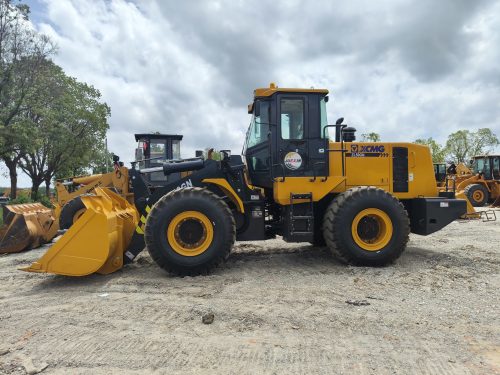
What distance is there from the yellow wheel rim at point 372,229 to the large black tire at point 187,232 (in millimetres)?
2029

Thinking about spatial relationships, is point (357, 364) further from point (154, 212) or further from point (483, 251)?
point (483, 251)

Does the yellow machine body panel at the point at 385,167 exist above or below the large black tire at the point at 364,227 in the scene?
above

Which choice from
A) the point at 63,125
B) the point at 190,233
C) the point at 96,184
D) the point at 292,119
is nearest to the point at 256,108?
the point at 292,119

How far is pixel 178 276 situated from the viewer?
6.02m

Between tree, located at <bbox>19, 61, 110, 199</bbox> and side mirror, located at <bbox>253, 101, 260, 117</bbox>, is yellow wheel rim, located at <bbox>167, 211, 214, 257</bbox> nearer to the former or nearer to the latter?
side mirror, located at <bbox>253, 101, 260, 117</bbox>

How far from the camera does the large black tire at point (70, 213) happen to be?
9.80 meters

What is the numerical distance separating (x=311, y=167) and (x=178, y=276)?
2760mm

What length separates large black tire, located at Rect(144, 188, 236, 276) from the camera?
5965mm

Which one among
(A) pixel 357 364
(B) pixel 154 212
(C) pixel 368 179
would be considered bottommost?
(A) pixel 357 364

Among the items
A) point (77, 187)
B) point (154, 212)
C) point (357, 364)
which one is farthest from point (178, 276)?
point (77, 187)

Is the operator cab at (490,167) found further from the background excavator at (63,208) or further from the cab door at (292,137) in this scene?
the cab door at (292,137)

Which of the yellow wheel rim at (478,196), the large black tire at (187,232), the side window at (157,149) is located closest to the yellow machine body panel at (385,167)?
the large black tire at (187,232)

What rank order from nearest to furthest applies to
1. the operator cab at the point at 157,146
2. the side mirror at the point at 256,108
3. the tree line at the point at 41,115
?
the side mirror at the point at 256,108, the operator cab at the point at 157,146, the tree line at the point at 41,115

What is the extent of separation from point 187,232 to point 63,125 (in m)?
23.1
